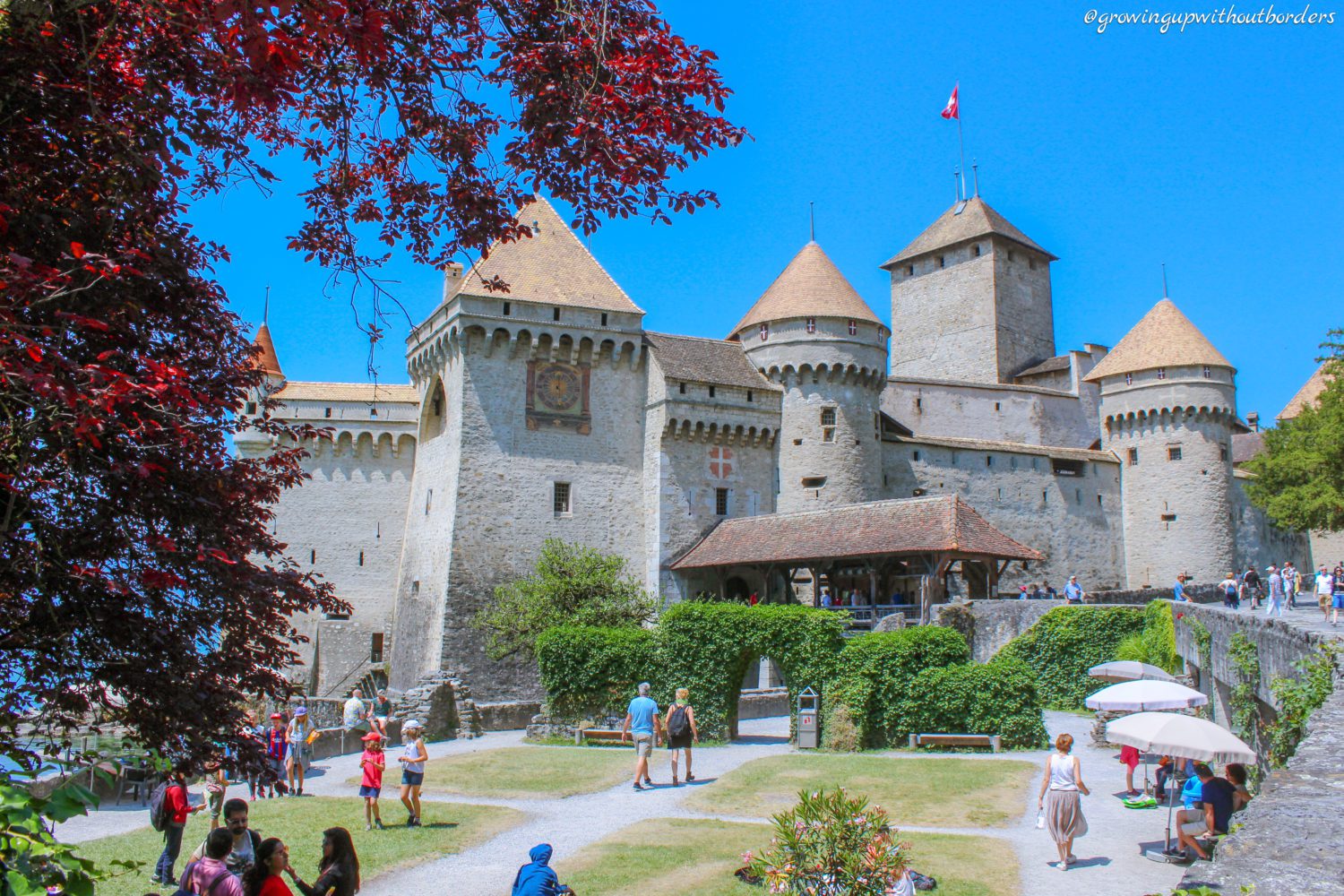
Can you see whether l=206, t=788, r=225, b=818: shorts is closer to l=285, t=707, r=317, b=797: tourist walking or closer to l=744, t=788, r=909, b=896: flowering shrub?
l=285, t=707, r=317, b=797: tourist walking

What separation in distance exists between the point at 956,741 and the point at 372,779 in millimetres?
11982

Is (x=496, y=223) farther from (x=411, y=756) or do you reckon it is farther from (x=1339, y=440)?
(x=1339, y=440)

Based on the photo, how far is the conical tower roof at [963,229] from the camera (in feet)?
183

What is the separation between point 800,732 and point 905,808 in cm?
702

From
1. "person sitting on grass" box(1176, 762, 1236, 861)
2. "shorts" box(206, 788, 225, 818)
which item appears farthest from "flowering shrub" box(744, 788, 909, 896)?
"shorts" box(206, 788, 225, 818)

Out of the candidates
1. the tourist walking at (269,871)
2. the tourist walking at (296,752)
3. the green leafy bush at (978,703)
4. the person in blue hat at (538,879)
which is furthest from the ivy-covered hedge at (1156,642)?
the tourist walking at (269,871)

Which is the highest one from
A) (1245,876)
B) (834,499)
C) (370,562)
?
(834,499)

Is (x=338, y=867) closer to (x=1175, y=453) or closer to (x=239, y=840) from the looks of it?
(x=239, y=840)

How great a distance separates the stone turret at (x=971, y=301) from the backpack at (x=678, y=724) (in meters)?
39.3

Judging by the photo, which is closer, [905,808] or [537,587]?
[905,808]

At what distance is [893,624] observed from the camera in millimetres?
26172

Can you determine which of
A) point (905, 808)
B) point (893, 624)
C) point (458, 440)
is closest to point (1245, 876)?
point (905, 808)

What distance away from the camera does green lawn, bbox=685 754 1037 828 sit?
14203 millimetres

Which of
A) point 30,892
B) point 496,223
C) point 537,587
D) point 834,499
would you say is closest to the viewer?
point 30,892
